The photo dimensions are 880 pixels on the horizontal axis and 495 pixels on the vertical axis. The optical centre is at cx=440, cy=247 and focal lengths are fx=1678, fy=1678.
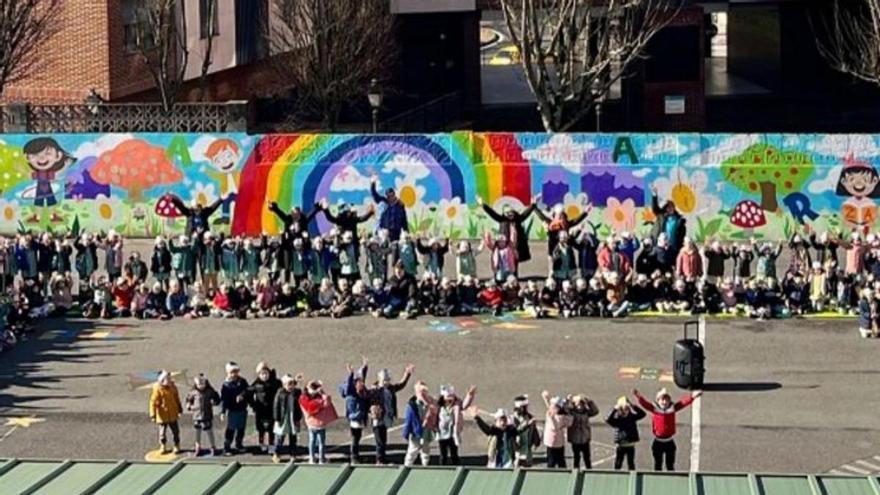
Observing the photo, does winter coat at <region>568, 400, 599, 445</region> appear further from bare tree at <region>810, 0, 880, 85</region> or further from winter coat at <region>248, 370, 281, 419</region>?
bare tree at <region>810, 0, 880, 85</region>

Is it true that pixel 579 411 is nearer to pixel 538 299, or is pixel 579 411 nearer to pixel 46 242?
pixel 538 299

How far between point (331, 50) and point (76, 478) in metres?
35.4

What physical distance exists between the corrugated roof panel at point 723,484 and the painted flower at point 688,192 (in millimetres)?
24512

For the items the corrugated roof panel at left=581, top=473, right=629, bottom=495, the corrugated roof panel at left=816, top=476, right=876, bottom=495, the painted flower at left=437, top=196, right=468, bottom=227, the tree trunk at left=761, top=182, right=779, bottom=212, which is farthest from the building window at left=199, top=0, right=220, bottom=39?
the corrugated roof panel at left=816, top=476, right=876, bottom=495

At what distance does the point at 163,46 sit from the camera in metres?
45.0

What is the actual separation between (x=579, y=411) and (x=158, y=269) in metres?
13.8

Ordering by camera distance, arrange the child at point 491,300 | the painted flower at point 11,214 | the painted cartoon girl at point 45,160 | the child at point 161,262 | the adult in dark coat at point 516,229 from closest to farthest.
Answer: the child at point 491,300 → the child at point 161,262 → the adult in dark coat at point 516,229 → the painted cartoon girl at point 45,160 → the painted flower at point 11,214

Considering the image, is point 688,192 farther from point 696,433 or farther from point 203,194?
point 696,433

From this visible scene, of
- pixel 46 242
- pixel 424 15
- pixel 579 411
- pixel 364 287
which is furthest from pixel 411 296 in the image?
pixel 424 15

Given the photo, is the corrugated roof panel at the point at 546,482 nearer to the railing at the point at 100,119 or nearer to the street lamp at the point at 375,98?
the street lamp at the point at 375,98

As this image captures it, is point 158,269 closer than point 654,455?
No

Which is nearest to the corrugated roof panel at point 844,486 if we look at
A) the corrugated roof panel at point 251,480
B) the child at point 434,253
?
the corrugated roof panel at point 251,480

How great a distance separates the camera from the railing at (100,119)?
42344mm

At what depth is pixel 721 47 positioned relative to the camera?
86625 millimetres
